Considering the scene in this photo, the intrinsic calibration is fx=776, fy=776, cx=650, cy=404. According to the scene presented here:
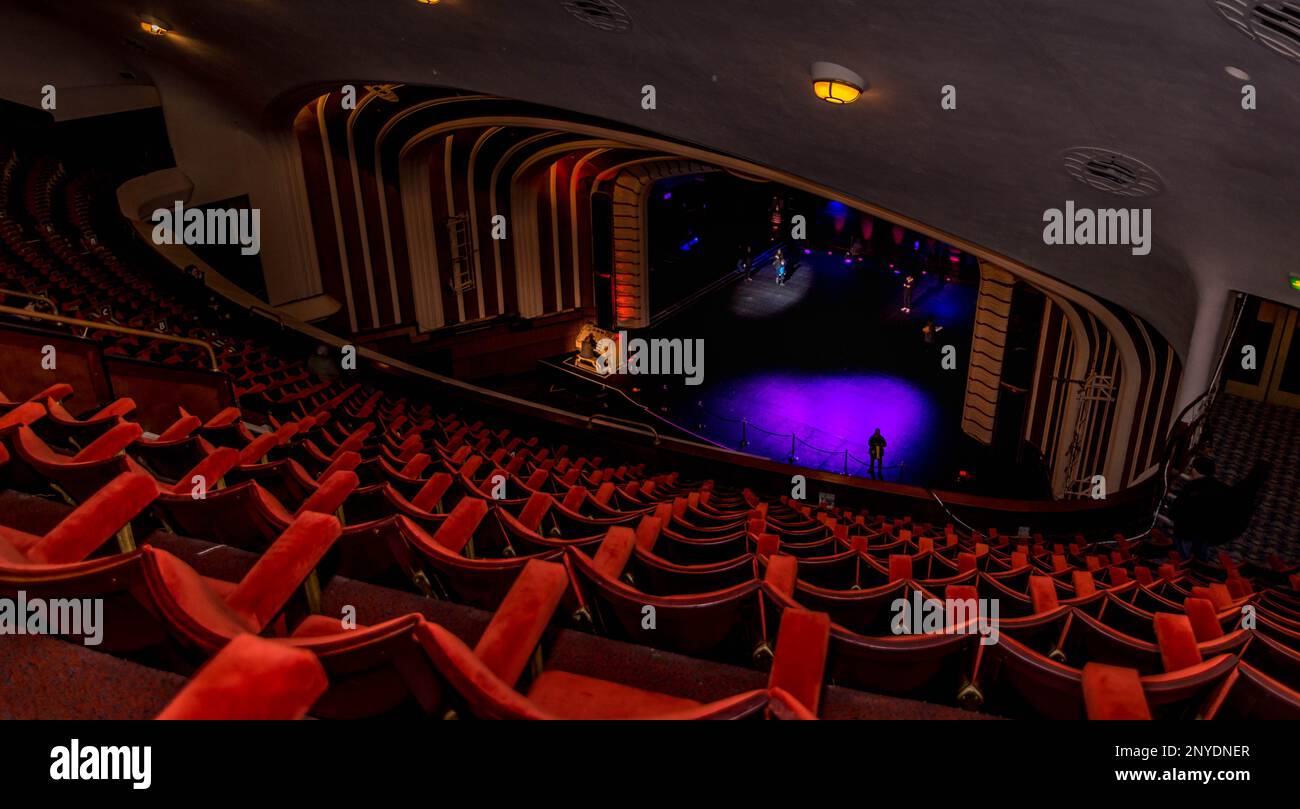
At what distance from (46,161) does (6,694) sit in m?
11.5

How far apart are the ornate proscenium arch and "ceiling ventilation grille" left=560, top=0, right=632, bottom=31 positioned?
11.6ft

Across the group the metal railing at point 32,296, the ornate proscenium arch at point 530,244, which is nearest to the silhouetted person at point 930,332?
the ornate proscenium arch at point 530,244

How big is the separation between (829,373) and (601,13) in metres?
10.2

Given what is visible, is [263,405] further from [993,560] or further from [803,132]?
[993,560]

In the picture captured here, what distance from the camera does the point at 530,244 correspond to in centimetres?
1473

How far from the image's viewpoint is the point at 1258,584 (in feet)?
14.1

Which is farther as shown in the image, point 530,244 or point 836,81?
point 530,244

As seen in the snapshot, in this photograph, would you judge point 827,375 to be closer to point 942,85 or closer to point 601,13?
point 601,13

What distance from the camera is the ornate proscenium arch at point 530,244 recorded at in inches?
352

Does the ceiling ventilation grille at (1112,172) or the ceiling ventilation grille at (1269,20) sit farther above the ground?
the ceiling ventilation grille at (1269,20)

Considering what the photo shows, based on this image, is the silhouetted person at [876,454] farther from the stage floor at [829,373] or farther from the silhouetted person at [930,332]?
the silhouetted person at [930,332]

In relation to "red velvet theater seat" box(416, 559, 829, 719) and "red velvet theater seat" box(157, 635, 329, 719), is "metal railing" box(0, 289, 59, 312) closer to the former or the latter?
"red velvet theater seat" box(416, 559, 829, 719)

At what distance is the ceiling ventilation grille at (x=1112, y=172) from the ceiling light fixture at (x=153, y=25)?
857 cm

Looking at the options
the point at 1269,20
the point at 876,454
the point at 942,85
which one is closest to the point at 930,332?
the point at 876,454
